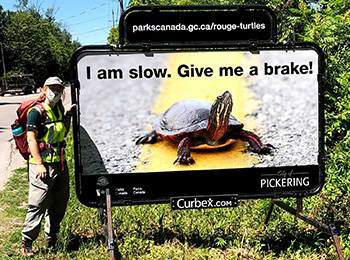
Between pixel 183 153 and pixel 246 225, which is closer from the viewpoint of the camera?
pixel 183 153

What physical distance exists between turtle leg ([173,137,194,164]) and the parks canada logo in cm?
79

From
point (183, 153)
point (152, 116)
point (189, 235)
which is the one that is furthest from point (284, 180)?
point (152, 116)

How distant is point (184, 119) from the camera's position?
4363 mm

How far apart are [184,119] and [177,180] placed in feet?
2.04

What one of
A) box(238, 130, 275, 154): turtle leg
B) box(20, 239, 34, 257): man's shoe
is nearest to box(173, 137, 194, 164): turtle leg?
box(238, 130, 275, 154): turtle leg

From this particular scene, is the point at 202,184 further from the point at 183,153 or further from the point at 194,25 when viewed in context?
the point at 194,25

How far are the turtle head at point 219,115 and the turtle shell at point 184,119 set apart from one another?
0.15 ft

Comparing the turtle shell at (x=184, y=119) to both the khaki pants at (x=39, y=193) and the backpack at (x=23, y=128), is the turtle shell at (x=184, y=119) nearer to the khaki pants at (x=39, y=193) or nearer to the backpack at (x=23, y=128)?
the khaki pants at (x=39, y=193)

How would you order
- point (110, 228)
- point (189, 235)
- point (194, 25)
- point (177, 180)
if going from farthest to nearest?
point (189, 235)
point (177, 180)
point (194, 25)
point (110, 228)

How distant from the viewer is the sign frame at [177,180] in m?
4.21

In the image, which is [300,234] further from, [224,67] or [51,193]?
[51,193]

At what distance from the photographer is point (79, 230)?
545cm

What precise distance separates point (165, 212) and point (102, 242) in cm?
111

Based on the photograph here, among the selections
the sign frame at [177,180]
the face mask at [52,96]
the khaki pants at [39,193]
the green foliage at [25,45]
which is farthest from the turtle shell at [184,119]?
the green foliage at [25,45]
